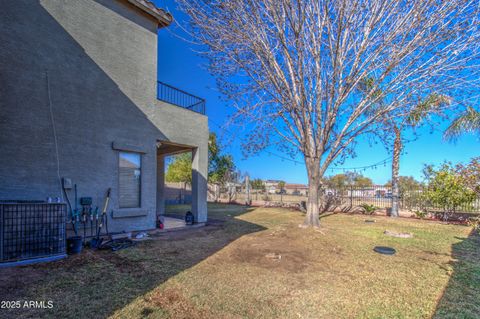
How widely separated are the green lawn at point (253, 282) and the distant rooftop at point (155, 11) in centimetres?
671

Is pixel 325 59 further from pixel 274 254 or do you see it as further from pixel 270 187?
pixel 270 187

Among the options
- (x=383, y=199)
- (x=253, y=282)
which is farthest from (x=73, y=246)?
(x=383, y=199)

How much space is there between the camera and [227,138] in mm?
8492

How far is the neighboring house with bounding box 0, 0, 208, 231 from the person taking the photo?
5.01 m

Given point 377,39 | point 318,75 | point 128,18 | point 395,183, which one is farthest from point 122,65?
point 395,183

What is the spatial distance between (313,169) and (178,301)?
6.50 meters

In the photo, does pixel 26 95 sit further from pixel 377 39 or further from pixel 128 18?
pixel 377 39

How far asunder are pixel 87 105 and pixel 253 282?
5608 mm

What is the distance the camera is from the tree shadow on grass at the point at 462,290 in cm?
302

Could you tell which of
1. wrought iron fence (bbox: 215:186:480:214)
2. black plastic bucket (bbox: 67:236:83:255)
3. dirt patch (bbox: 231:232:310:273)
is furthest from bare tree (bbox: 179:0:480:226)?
wrought iron fence (bbox: 215:186:480:214)

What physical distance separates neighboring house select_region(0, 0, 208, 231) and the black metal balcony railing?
44mm

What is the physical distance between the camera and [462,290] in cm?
368

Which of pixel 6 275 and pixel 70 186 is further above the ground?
pixel 70 186

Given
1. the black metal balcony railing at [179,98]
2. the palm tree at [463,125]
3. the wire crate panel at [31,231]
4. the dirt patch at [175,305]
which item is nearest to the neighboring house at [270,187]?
the palm tree at [463,125]
